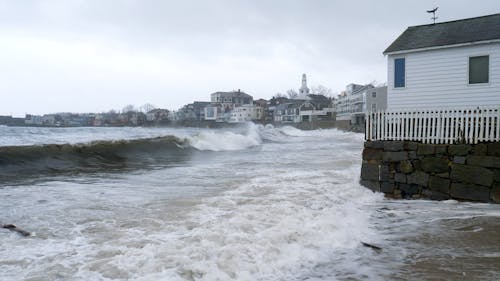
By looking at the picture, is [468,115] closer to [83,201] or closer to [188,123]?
[83,201]

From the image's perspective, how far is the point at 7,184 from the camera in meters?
10.4

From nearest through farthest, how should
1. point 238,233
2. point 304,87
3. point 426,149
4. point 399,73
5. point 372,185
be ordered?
1. point 238,233
2. point 426,149
3. point 372,185
4. point 399,73
5. point 304,87

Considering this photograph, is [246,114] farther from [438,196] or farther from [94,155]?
[438,196]

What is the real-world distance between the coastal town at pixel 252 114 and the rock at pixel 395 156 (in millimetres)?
58548

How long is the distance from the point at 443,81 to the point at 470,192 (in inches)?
190

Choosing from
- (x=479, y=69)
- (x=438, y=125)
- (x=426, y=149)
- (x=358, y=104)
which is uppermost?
(x=358, y=104)

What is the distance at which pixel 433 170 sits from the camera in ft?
28.7

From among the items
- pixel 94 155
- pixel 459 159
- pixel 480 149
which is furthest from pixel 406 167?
pixel 94 155

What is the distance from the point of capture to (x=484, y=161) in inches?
318

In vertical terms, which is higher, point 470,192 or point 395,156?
point 395,156

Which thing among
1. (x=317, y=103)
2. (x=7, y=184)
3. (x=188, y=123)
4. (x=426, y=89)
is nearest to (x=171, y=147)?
(x=7, y=184)

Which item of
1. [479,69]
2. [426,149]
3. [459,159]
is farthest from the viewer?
[479,69]

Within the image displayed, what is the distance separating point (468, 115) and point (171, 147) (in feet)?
66.7

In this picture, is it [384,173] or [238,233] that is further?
[384,173]
